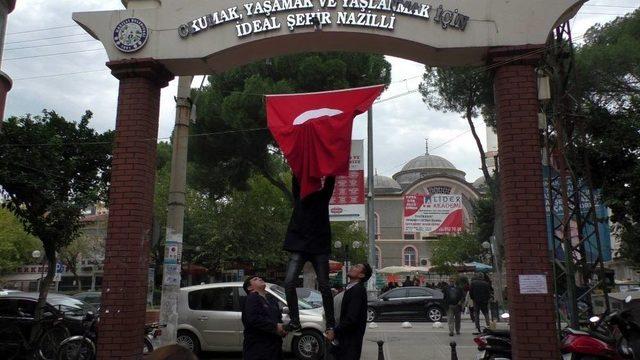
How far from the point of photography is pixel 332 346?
20.0 feet

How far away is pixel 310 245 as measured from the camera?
20.7ft

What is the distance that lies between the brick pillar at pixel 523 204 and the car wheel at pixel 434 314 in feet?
49.9

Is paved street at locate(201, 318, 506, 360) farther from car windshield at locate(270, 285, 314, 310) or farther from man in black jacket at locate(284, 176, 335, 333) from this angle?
man in black jacket at locate(284, 176, 335, 333)

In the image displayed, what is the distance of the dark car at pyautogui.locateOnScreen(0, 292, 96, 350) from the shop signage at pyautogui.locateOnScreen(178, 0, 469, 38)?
23.7 ft

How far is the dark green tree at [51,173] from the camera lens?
11.0 meters

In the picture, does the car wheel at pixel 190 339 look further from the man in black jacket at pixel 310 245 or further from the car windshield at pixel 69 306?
the man in black jacket at pixel 310 245

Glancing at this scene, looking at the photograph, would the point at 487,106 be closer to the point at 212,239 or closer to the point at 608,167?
the point at 608,167

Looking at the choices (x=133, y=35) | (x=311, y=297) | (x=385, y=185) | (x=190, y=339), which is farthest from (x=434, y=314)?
(x=385, y=185)

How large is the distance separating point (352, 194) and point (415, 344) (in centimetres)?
581

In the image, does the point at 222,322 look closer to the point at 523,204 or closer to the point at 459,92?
the point at 523,204

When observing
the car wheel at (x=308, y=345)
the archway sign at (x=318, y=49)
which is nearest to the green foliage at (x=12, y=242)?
the car wheel at (x=308, y=345)

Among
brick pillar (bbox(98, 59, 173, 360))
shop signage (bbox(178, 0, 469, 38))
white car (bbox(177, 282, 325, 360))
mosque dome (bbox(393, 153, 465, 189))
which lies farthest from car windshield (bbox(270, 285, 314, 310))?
mosque dome (bbox(393, 153, 465, 189))

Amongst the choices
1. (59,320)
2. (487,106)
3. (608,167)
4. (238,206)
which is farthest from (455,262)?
(59,320)

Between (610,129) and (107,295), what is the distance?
11620 millimetres
